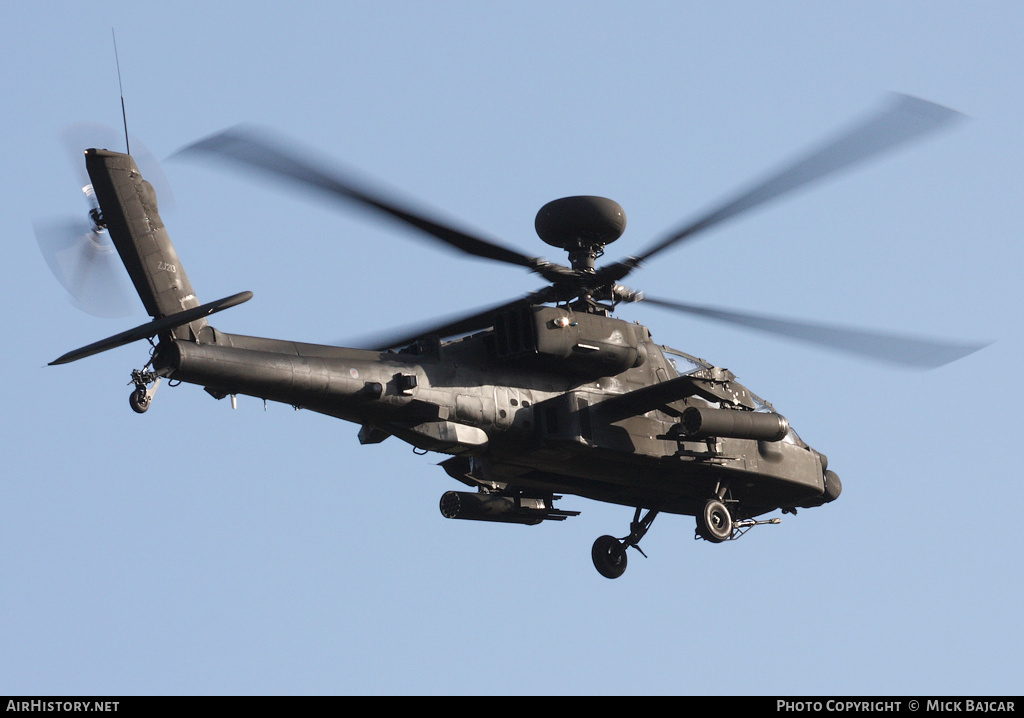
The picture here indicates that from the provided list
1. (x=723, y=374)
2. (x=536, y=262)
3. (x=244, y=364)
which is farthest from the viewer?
(x=723, y=374)

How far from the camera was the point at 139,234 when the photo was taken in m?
17.2

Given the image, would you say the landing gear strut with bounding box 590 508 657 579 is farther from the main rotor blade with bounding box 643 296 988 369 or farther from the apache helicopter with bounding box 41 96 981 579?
the main rotor blade with bounding box 643 296 988 369

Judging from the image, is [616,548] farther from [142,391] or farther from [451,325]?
[142,391]

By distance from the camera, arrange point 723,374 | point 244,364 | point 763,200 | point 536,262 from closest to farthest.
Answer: point 244,364
point 763,200
point 536,262
point 723,374

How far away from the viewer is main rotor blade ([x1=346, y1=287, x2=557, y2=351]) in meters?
20.5

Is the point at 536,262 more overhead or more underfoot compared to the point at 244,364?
more overhead

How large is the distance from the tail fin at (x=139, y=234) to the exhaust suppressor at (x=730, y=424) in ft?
24.6

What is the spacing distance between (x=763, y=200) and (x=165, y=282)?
7.95m

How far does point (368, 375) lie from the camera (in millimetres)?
18484

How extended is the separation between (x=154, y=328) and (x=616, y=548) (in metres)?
9.39

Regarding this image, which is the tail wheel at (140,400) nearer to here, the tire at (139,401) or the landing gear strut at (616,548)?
the tire at (139,401)

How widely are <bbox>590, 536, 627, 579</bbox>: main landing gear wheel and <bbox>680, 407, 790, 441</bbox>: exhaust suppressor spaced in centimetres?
→ 277
